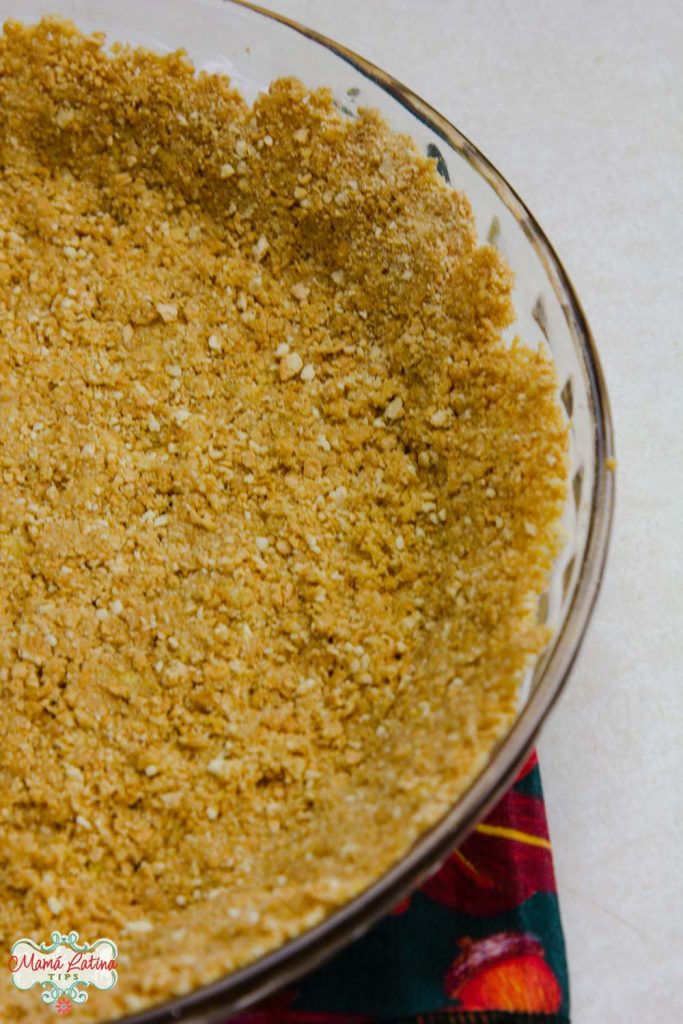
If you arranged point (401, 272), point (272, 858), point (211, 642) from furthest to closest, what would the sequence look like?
point (401, 272)
point (211, 642)
point (272, 858)

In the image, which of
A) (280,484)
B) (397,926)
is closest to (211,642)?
(280,484)

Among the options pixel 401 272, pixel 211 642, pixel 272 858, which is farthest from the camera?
pixel 401 272

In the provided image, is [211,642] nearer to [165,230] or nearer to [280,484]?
[280,484]
